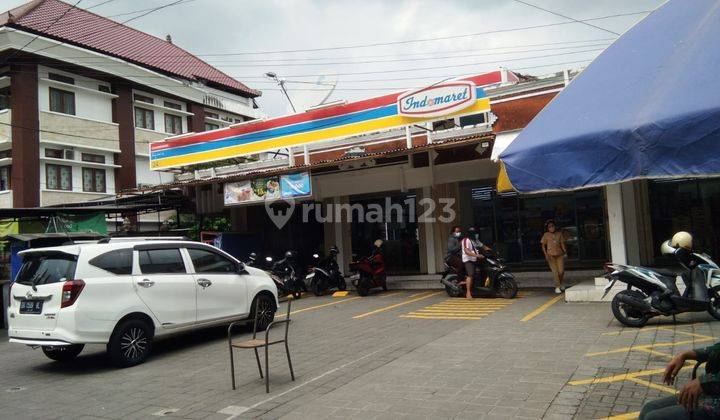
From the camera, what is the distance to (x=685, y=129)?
2412mm

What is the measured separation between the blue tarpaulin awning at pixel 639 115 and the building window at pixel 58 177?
24.1m

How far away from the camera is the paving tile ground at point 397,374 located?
488 cm

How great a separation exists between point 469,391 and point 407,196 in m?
10.9

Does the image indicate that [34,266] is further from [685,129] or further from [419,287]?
[419,287]

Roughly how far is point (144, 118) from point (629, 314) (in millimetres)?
25485

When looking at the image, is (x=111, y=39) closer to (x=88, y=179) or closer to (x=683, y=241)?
(x=88, y=179)

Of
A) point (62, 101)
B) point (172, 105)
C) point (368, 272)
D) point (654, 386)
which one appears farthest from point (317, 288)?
point (172, 105)

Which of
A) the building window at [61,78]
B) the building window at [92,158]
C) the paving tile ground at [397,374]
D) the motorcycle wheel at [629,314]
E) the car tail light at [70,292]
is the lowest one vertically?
the paving tile ground at [397,374]

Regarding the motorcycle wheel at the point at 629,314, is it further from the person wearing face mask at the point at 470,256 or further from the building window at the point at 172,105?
the building window at the point at 172,105

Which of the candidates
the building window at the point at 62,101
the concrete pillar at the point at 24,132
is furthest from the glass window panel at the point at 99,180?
the concrete pillar at the point at 24,132

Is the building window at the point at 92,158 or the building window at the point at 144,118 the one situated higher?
the building window at the point at 144,118

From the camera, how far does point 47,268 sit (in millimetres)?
7352

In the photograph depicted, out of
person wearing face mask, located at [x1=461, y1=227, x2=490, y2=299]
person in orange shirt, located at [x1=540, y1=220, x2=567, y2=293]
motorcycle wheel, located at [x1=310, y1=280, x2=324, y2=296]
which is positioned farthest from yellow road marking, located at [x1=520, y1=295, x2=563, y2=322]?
motorcycle wheel, located at [x1=310, y1=280, x2=324, y2=296]

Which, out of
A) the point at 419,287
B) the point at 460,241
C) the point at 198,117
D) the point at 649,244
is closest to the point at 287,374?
the point at 460,241
